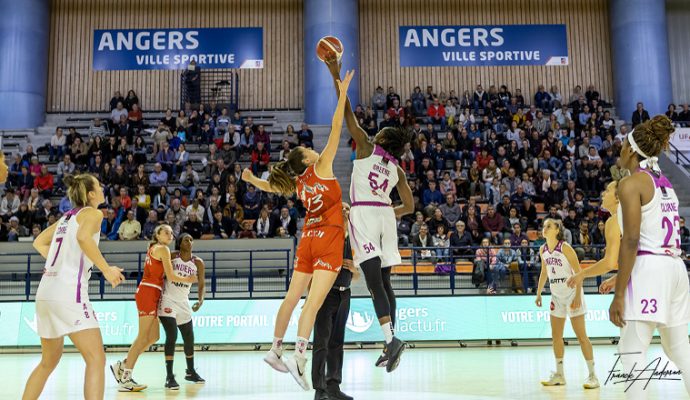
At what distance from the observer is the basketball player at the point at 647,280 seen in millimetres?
4074

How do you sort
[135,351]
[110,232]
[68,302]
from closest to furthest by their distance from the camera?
[68,302]
[135,351]
[110,232]

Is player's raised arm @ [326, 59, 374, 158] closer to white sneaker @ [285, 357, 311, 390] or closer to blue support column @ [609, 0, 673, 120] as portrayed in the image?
white sneaker @ [285, 357, 311, 390]

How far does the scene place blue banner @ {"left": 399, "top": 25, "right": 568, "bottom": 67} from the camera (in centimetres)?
2511

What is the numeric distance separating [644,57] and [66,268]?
22929 mm

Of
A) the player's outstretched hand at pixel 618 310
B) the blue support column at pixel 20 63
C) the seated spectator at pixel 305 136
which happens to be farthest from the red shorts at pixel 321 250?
the blue support column at pixel 20 63

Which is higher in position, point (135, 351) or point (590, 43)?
point (590, 43)

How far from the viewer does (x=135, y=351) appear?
8250 millimetres

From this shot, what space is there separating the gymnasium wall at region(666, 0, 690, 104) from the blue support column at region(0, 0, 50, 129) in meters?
22.2

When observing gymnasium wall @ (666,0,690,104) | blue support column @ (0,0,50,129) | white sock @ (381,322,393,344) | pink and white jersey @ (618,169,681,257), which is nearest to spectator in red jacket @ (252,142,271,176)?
blue support column @ (0,0,50,129)

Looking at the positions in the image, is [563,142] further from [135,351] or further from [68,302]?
[68,302]

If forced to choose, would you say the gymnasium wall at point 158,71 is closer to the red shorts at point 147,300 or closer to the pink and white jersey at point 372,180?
the red shorts at point 147,300

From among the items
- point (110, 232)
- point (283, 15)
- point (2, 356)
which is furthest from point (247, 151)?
point (2, 356)

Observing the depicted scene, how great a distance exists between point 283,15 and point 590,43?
11066 mm

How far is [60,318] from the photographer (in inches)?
190
